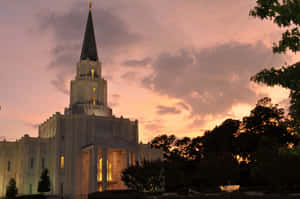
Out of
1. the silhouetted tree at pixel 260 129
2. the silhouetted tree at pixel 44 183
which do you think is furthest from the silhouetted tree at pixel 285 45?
the silhouetted tree at pixel 260 129

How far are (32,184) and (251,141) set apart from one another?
3804cm

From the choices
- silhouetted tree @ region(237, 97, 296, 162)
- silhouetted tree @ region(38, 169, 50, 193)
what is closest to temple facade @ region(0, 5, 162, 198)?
silhouetted tree @ region(38, 169, 50, 193)

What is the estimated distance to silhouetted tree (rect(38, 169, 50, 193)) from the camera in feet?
153

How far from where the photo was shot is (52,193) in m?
50.0

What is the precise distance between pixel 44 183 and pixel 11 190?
447cm

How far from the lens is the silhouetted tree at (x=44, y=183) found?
46772 millimetres

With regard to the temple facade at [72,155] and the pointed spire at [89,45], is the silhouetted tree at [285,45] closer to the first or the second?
the temple facade at [72,155]

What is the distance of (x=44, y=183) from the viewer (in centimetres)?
4712

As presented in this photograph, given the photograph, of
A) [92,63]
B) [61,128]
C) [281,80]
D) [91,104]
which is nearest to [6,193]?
[61,128]

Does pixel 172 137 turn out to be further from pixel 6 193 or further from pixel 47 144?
pixel 6 193

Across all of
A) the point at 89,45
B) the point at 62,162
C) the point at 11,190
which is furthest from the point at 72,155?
the point at 89,45

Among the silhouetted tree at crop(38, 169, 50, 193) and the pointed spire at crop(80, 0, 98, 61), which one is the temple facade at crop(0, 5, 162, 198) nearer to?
the silhouetted tree at crop(38, 169, 50, 193)

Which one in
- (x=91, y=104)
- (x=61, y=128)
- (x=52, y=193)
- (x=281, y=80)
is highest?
(x=91, y=104)

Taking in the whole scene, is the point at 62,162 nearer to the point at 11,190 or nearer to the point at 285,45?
the point at 11,190
